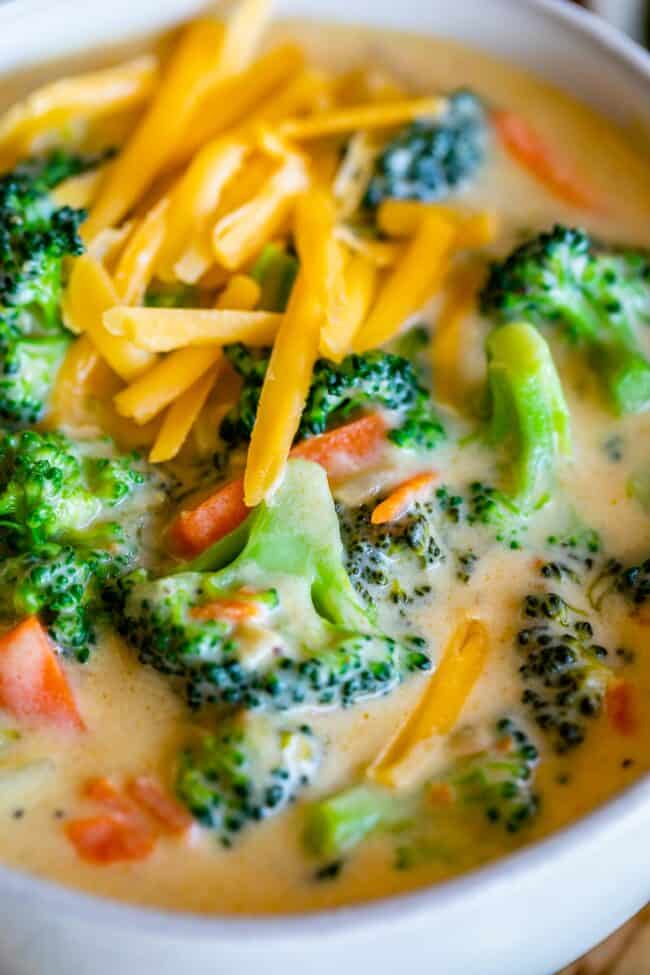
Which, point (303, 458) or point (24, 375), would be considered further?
point (24, 375)

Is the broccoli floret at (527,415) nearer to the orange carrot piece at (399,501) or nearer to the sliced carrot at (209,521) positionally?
the orange carrot piece at (399,501)

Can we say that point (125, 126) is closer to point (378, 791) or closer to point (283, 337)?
point (283, 337)

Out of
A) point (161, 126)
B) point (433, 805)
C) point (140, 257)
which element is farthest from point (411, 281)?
point (433, 805)

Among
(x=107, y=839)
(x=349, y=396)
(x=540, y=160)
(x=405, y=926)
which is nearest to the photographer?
(x=405, y=926)

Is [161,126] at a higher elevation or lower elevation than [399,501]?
higher

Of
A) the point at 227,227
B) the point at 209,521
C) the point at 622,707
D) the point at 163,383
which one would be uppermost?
the point at 227,227

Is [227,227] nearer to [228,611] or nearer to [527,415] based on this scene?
[527,415]

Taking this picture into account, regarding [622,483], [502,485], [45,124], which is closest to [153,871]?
[502,485]

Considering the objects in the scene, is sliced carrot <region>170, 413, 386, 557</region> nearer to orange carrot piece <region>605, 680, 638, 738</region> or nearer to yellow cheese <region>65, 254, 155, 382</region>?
yellow cheese <region>65, 254, 155, 382</region>
